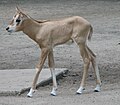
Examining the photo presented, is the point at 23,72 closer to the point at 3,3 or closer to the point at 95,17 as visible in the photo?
the point at 95,17

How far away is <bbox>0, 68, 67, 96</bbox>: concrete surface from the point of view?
9.26 metres

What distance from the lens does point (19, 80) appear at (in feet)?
33.5

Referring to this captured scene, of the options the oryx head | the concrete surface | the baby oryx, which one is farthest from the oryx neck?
the concrete surface

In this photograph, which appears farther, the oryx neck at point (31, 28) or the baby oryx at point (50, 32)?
the oryx neck at point (31, 28)

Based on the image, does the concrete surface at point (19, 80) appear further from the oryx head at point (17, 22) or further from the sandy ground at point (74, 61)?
the oryx head at point (17, 22)

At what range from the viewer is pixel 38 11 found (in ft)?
89.1

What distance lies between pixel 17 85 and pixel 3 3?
23.9 m

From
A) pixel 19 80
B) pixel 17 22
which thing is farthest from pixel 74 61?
pixel 17 22

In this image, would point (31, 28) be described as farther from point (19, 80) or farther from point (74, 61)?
point (74, 61)

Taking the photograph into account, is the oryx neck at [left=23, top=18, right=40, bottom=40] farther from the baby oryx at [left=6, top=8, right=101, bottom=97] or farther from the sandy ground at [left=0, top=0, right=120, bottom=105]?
the sandy ground at [left=0, top=0, right=120, bottom=105]

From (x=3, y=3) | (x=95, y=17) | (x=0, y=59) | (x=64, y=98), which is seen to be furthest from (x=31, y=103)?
(x=3, y=3)

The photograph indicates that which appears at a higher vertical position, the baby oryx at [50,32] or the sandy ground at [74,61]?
the baby oryx at [50,32]

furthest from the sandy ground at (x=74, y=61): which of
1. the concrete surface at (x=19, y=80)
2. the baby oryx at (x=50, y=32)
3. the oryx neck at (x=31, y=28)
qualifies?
the oryx neck at (x=31, y=28)

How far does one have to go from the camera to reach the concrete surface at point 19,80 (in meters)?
9.26
